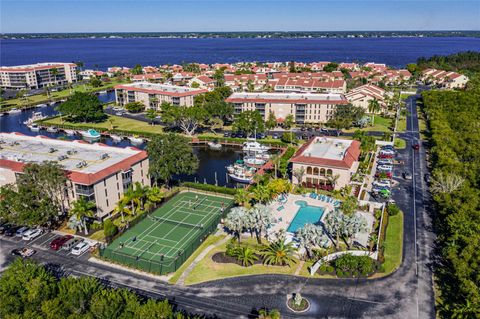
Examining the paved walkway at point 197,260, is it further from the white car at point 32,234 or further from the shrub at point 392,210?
the shrub at point 392,210

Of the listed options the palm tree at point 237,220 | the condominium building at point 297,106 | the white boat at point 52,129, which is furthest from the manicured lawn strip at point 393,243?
the white boat at point 52,129

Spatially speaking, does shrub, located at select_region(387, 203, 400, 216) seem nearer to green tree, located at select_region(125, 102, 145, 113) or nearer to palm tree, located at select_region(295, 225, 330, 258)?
palm tree, located at select_region(295, 225, 330, 258)

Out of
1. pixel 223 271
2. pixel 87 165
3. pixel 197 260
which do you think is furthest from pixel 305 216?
pixel 87 165

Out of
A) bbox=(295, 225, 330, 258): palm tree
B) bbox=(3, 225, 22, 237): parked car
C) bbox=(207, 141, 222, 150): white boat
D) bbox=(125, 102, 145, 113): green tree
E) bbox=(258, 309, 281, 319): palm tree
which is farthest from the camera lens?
bbox=(125, 102, 145, 113): green tree

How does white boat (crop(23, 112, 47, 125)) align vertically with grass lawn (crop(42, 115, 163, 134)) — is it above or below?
above

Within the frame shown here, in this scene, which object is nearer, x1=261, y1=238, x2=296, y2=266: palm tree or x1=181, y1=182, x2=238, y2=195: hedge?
x1=261, y1=238, x2=296, y2=266: palm tree

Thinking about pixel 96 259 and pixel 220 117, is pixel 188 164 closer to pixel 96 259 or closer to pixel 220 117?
pixel 96 259

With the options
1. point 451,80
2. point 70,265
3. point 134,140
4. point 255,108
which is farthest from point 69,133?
point 451,80

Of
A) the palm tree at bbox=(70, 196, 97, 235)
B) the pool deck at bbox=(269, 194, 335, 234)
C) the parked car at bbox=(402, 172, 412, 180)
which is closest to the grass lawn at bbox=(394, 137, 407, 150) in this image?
the parked car at bbox=(402, 172, 412, 180)
